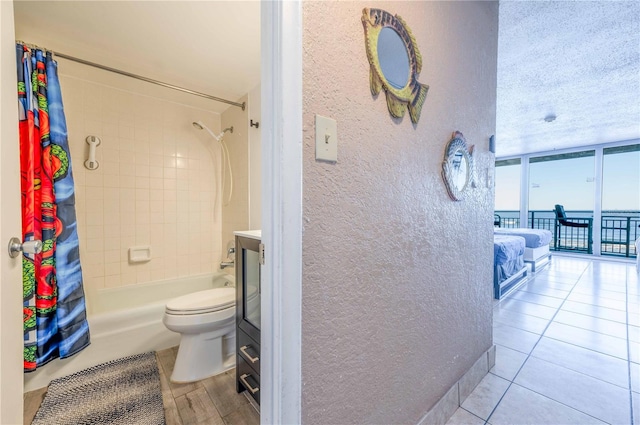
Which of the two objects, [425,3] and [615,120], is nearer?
[425,3]

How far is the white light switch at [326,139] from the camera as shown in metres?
0.74

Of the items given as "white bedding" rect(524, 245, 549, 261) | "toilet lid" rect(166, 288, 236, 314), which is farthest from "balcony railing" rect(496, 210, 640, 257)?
"toilet lid" rect(166, 288, 236, 314)

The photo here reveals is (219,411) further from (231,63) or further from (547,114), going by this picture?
(547,114)

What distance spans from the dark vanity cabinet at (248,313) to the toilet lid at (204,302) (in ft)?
0.80

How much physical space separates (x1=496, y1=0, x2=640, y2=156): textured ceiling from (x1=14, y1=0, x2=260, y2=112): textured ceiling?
181 cm

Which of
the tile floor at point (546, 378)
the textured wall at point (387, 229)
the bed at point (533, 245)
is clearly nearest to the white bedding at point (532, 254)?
the bed at point (533, 245)

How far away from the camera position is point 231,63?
6.63ft

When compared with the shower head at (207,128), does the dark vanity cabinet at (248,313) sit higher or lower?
lower

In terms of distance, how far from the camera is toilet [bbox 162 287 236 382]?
159 centimetres

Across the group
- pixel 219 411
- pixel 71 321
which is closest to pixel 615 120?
pixel 219 411

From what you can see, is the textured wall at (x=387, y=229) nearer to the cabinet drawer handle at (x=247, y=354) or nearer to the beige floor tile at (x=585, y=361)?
the cabinet drawer handle at (x=247, y=354)

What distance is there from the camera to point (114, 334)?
71.7 inches

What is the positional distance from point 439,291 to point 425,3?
122 centimetres

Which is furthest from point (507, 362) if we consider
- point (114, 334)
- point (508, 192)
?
point (508, 192)
